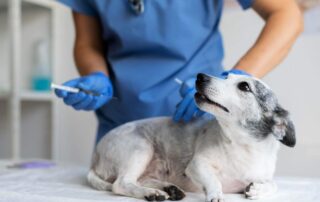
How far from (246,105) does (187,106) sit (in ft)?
0.45

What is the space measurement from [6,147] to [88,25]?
3.73 ft

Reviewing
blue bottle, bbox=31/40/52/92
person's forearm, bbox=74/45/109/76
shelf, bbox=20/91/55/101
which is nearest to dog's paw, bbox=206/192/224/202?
person's forearm, bbox=74/45/109/76

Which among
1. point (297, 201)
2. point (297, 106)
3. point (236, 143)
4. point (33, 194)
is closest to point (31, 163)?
point (33, 194)

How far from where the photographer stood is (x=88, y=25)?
53.2 inches

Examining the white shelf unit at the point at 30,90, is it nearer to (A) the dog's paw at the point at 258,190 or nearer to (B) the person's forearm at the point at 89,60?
(B) the person's forearm at the point at 89,60

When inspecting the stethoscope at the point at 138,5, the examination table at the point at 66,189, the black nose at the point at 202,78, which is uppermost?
the stethoscope at the point at 138,5

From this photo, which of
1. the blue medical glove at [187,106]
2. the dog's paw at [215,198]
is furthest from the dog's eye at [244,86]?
the dog's paw at [215,198]

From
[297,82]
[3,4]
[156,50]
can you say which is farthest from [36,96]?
[297,82]

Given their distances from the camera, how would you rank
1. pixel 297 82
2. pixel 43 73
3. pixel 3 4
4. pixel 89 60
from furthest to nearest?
pixel 43 73, pixel 3 4, pixel 297 82, pixel 89 60

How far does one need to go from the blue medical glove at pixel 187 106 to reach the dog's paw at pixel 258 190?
20cm

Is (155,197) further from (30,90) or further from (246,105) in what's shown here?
(30,90)

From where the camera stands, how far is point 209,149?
2.93 feet

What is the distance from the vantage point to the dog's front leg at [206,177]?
79 centimetres

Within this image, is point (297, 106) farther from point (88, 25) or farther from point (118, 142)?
point (118, 142)
